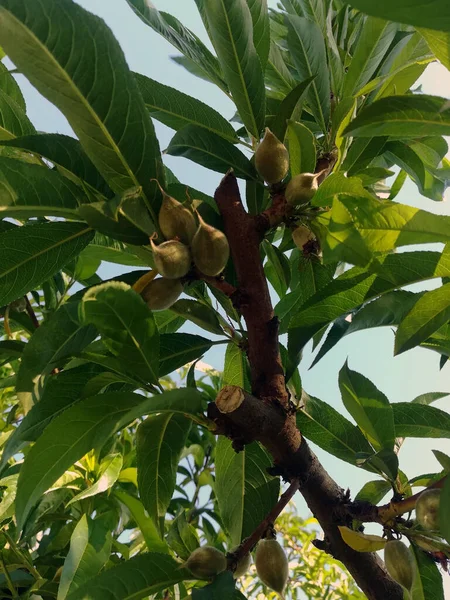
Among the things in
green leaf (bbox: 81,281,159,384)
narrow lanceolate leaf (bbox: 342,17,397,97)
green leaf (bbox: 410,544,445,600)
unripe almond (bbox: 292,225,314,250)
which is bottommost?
green leaf (bbox: 410,544,445,600)

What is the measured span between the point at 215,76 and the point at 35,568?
1182 millimetres

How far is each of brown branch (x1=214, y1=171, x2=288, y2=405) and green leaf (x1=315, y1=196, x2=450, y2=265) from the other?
0.19m

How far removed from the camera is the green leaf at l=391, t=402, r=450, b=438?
0.94 meters

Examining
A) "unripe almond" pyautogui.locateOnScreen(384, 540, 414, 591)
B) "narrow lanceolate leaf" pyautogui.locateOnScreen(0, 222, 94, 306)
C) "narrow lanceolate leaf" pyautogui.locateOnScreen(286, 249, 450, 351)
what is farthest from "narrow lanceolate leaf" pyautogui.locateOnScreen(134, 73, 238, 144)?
"unripe almond" pyautogui.locateOnScreen(384, 540, 414, 591)

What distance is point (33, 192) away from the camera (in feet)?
2.37

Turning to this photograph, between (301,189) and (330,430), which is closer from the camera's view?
(301,189)

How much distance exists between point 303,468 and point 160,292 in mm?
347

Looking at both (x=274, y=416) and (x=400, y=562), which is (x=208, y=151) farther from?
(x=400, y=562)

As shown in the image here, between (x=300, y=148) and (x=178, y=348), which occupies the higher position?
(x=300, y=148)

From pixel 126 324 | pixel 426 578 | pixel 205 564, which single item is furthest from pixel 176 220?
pixel 426 578

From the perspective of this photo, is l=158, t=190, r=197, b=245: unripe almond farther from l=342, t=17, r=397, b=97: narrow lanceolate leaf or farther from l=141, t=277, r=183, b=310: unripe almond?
l=342, t=17, r=397, b=97: narrow lanceolate leaf

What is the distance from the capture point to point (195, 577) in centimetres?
79

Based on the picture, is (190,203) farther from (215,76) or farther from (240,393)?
(215,76)

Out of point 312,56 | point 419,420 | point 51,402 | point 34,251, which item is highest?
point 312,56
